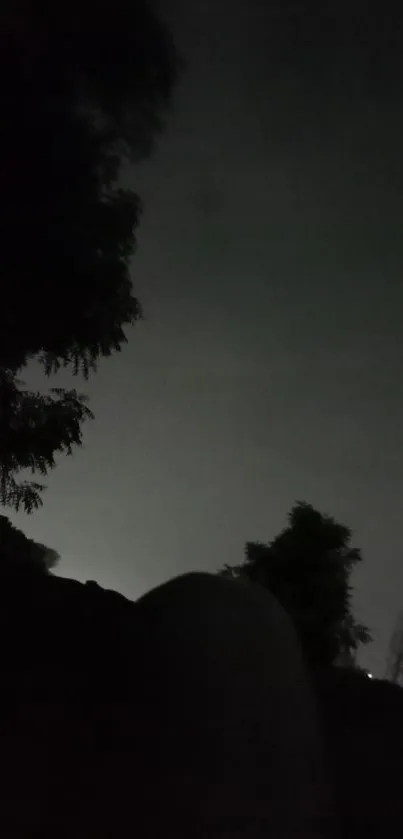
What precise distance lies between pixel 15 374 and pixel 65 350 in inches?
29.6

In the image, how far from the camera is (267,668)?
5.52 metres

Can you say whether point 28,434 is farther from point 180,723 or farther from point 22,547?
point 180,723

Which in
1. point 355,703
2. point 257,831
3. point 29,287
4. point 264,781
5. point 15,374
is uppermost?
point 29,287

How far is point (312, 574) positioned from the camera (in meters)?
10.1

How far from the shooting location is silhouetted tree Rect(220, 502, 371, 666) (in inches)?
388

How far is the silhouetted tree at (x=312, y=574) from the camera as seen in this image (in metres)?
9.84

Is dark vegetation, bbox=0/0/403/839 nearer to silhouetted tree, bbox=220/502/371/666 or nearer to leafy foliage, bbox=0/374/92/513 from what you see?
leafy foliage, bbox=0/374/92/513

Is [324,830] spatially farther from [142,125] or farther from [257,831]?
[142,125]

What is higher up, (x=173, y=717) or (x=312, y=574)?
(x=312, y=574)

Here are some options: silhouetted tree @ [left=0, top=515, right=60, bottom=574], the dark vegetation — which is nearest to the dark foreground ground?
the dark vegetation

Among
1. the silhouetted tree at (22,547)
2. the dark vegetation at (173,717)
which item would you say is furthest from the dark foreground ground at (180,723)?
the silhouetted tree at (22,547)

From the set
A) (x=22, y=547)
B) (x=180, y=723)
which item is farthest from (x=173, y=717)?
(x=22, y=547)

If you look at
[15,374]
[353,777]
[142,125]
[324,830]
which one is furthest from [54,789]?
[142,125]

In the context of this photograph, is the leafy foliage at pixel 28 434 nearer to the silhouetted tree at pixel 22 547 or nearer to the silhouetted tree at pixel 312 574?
the silhouetted tree at pixel 22 547
